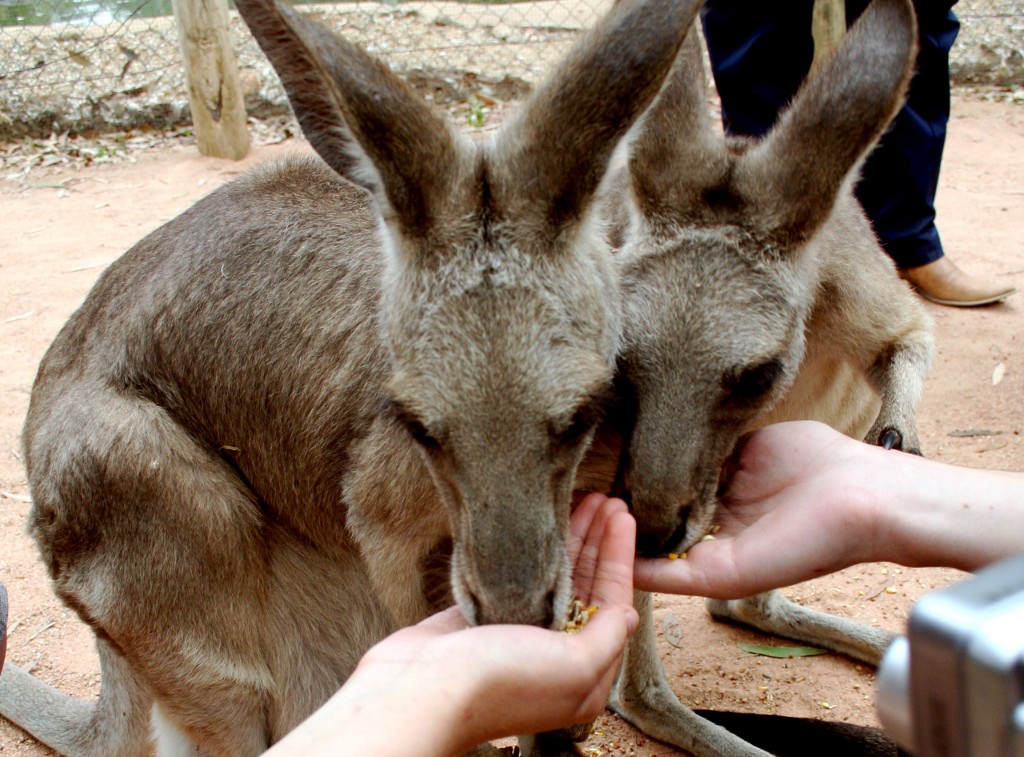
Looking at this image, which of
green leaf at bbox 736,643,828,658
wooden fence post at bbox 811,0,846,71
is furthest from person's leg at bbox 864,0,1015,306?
green leaf at bbox 736,643,828,658

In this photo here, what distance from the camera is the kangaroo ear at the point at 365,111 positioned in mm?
1973

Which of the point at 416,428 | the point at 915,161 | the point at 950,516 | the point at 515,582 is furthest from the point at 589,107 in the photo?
the point at 915,161

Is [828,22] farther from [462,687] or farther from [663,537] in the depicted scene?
[462,687]

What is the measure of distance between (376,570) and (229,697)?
1.99ft

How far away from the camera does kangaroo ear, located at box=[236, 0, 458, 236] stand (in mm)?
1973

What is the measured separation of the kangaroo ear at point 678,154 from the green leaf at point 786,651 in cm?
185

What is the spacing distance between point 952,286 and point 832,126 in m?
3.65

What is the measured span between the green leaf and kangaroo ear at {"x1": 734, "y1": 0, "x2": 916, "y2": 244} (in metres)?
1.78

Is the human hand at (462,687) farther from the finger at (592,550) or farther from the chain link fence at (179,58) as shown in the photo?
the chain link fence at (179,58)

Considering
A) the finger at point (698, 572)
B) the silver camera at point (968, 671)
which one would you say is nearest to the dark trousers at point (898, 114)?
the finger at point (698, 572)

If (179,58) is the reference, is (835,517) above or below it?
below

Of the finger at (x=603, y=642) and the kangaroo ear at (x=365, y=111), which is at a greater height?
the kangaroo ear at (x=365, y=111)

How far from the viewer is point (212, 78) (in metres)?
8.27

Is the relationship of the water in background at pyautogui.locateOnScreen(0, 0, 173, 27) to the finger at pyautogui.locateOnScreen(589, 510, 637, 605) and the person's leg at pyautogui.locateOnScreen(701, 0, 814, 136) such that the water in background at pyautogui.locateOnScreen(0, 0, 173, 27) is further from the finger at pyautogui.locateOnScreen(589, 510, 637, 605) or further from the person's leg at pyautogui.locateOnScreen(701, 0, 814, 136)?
the finger at pyautogui.locateOnScreen(589, 510, 637, 605)
